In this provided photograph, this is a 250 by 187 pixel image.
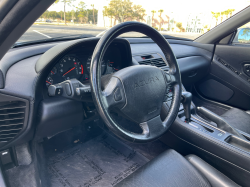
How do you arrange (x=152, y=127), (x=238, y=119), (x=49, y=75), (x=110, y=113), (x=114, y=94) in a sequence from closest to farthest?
(x=114, y=94), (x=152, y=127), (x=110, y=113), (x=49, y=75), (x=238, y=119)

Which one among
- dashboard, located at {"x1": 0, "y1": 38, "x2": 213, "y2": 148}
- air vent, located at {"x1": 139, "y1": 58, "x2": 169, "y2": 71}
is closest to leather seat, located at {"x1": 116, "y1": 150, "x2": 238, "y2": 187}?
dashboard, located at {"x1": 0, "y1": 38, "x2": 213, "y2": 148}

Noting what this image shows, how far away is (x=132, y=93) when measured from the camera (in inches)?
44.1

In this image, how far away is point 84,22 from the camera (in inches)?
85.3

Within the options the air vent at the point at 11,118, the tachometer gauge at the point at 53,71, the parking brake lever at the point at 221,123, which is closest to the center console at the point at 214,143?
the parking brake lever at the point at 221,123

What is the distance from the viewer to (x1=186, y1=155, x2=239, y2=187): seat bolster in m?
1.21

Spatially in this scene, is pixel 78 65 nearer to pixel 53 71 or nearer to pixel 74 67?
pixel 74 67

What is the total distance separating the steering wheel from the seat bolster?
33cm

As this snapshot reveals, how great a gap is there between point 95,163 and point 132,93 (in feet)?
3.91

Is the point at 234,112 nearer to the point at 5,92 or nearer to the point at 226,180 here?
the point at 226,180

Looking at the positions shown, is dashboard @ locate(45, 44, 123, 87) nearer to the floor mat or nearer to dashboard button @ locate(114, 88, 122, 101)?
dashboard button @ locate(114, 88, 122, 101)

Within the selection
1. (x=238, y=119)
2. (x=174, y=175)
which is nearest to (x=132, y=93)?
(x=174, y=175)

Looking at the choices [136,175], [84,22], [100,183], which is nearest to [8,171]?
[100,183]

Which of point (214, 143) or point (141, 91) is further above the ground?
point (141, 91)

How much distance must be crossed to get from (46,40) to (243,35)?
7.68 feet
